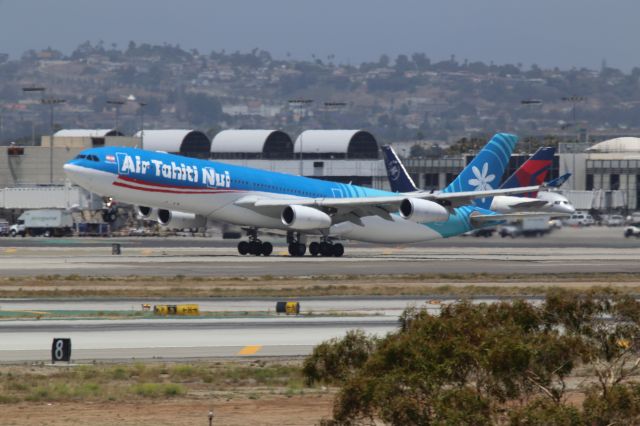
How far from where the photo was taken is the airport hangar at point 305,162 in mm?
134500

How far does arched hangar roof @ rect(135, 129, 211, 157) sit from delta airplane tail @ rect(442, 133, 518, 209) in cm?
9438

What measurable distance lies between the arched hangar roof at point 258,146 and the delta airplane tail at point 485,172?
91940 mm

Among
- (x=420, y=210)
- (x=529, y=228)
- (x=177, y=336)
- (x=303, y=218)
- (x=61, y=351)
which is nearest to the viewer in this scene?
(x=61, y=351)

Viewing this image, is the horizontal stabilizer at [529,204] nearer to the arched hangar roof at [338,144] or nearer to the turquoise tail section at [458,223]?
the turquoise tail section at [458,223]

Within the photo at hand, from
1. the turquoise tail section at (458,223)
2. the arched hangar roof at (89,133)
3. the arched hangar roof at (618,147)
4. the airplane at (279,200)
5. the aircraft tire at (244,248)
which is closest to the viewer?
the airplane at (279,200)

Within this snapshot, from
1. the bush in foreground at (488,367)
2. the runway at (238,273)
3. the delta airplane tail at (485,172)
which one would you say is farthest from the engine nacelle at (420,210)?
the bush in foreground at (488,367)

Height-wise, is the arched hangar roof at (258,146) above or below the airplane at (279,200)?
above

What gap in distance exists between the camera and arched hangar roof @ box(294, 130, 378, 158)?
6786 inches

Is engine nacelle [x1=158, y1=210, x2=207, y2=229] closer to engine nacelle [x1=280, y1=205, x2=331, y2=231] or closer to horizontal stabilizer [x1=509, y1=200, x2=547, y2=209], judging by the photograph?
engine nacelle [x1=280, y1=205, x2=331, y2=231]

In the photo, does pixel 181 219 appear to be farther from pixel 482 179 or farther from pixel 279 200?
pixel 482 179

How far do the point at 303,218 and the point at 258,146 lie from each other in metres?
102

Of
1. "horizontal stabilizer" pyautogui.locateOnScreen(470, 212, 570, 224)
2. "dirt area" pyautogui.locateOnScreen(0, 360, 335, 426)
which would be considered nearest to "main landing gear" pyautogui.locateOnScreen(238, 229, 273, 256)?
"horizontal stabilizer" pyautogui.locateOnScreen(470, 212, 570, 224)

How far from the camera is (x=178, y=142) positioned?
575 ft

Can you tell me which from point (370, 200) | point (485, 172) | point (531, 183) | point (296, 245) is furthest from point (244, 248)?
point (531, 183)
